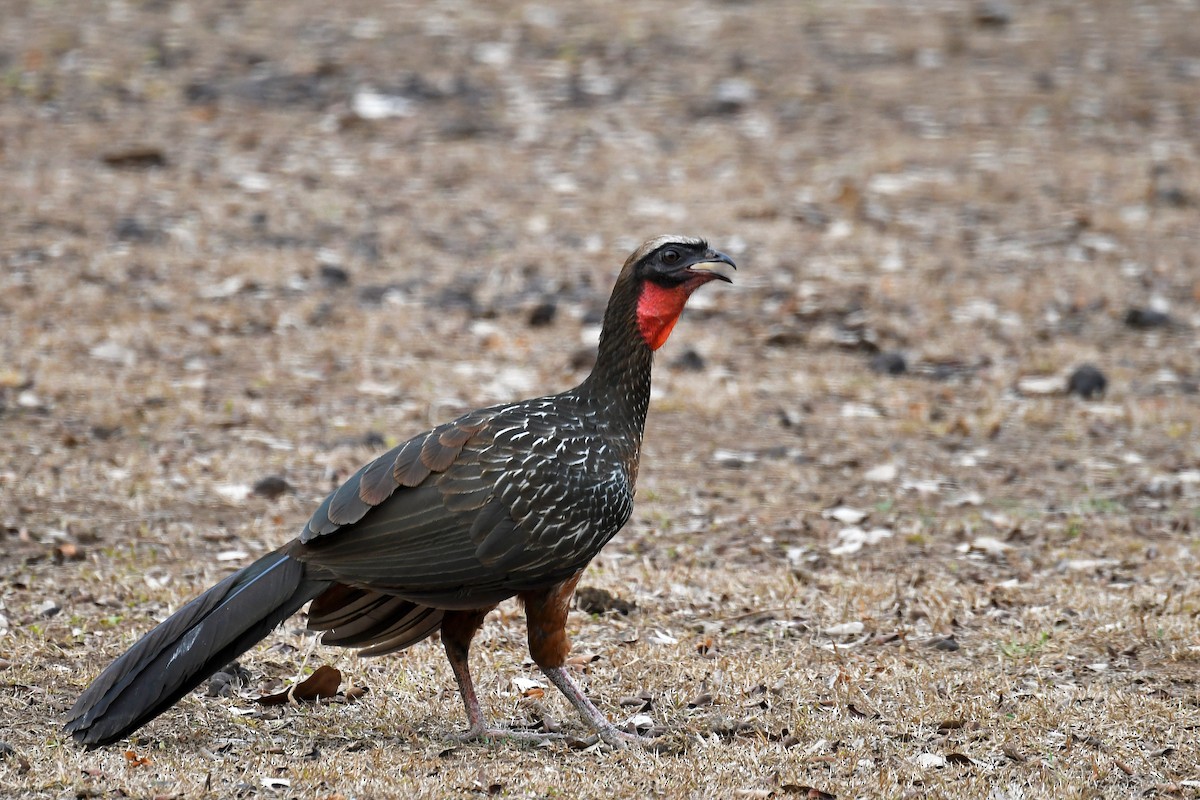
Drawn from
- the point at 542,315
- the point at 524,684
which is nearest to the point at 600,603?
the point at 524,684

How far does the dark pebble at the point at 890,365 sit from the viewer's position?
30.0 feet

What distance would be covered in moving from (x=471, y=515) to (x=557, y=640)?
20.0 inches

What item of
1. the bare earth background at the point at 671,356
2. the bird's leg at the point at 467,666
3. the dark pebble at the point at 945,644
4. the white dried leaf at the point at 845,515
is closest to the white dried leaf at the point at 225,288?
the bare earth background at the point at 671,356

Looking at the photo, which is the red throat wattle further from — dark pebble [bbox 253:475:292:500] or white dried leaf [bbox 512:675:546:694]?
dark pebble [bbox 253:475:292:500]

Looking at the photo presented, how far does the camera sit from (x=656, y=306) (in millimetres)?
5203

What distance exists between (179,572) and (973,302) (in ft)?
19.6

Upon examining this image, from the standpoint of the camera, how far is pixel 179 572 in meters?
6.13

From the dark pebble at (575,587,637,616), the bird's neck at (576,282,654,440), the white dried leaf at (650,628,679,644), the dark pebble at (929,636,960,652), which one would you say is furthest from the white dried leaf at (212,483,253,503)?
the dark pebble at (929,636,960,652)

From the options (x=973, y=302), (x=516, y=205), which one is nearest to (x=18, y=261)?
(x=516, y=205)

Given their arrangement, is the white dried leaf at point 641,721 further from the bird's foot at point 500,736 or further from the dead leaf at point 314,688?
the dead leaf at point 314,688

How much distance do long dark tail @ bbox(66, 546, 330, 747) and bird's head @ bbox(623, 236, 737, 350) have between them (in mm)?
1456

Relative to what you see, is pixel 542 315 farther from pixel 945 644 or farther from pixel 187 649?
pixel 187 649

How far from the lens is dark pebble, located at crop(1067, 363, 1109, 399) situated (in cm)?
877

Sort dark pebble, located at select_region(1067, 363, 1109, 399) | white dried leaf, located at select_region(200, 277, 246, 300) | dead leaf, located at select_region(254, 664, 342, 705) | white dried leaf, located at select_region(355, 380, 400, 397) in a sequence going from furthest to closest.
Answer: white dried leaf, located at select_region(200, 277, 246, 300) → dark pebble, located at select_region(1067, 363, 1109, 399) → white dried leaf, located at select_region(355, 380, 400, 397) → dead leaf, located at select_region(254, 664, 342, 705)
